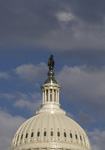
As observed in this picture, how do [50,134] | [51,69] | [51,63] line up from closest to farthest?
[50,134], [51,63], [51,69]

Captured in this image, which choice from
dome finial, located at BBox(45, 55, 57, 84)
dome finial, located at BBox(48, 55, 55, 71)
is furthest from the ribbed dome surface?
dome finial, located at BBox(48, 55, 55, 71)

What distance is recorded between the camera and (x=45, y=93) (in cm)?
15638

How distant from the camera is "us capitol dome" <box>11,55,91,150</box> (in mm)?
142750

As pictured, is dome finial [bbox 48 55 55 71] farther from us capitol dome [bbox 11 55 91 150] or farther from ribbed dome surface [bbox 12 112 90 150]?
ribbed dome surface [bbox 12 112 90 150]

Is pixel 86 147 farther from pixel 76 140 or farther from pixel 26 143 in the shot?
pixel 26 143

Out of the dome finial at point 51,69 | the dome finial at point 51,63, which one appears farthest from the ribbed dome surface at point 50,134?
the dome finial at point 51,63

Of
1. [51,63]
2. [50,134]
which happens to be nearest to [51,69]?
[51,63]

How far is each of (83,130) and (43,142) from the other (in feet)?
40.6

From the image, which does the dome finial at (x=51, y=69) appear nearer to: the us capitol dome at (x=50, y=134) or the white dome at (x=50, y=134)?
the us capitol dome at (x=50, y=134)

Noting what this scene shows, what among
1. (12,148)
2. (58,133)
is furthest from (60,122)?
(12,148)

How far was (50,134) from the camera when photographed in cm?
14338

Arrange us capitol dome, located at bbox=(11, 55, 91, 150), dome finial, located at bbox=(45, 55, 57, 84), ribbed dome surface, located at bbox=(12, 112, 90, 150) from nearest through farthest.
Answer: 1. us capitol dome, located at bbox=(11, 55, 91, 150)
2. ribbed dome surface, located at bbox=(12, 112, 90, 150)
3. dome finial, located at bbox=(45, 55, 57, 84)

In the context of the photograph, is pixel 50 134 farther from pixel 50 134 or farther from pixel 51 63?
pixel 51 63

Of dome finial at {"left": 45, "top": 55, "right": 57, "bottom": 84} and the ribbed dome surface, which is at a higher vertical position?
dome finial at {"left": 45, "top": 55, "right": 57, "bottom": 84}
